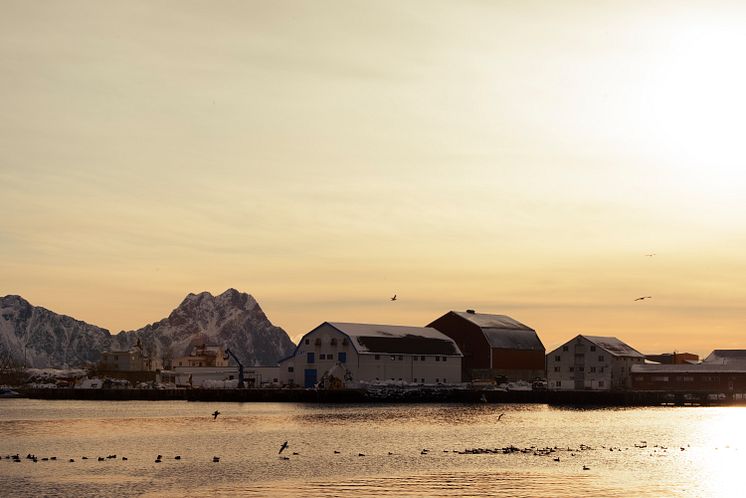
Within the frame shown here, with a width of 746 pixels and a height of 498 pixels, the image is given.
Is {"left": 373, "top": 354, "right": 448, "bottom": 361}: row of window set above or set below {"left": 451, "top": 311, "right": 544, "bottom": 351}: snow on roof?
below

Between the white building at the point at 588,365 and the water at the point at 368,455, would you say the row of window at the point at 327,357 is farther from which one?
the white building at the point at 588,365

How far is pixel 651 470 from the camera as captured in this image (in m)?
66.2

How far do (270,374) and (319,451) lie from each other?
383ft

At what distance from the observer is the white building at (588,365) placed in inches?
7195

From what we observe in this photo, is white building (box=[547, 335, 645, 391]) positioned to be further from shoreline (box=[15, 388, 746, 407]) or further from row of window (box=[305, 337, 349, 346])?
row of window (box=[305, 337, 349, 346])

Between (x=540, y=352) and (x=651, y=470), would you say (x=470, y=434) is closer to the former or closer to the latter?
(x=651, y=470)

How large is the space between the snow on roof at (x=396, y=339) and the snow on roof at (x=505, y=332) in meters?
7.99

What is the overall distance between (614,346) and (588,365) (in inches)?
280

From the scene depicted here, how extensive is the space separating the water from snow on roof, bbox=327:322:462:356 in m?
31.4

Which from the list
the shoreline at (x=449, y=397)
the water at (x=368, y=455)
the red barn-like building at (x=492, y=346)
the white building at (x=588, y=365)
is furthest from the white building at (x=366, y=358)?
the water at (x=368, y=455)

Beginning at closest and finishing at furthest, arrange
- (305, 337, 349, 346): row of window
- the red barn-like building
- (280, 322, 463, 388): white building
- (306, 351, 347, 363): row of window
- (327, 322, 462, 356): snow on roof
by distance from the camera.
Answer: (280, 322, 463, 388): white building → (306, 351, 347, 363): row of window → (305, 337, 349, 346): row of window → (327, 322, 462, 356): snow on roof → the red barn-like building

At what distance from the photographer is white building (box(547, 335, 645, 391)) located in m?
183

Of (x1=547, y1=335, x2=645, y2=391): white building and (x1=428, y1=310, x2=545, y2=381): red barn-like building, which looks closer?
(x1=428, y1=310, x2=545, y2=381): red barn-like building

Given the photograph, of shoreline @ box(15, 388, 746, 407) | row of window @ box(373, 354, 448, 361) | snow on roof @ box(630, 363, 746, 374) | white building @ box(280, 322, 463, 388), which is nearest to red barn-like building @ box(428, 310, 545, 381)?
white building @ box(280, 322, 463, 388)
